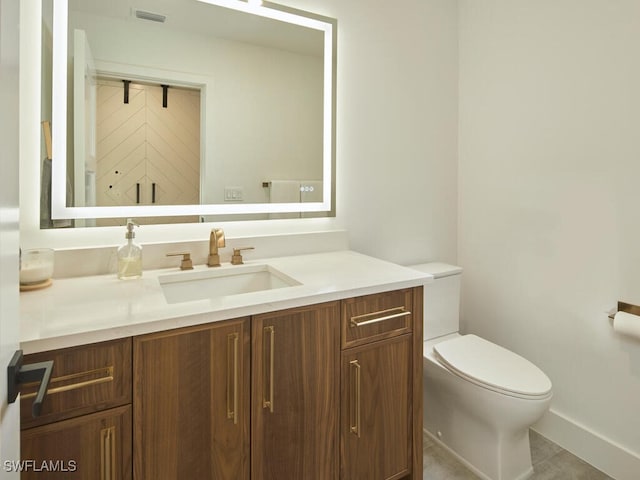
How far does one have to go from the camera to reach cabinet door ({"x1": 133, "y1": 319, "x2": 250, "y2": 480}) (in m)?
0.90

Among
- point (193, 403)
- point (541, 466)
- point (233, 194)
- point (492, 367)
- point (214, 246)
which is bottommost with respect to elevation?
point (541, 466)

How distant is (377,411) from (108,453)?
0.80m

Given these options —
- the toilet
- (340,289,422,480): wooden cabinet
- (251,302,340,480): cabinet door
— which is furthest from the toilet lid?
(251,302,340,480): cabinet door

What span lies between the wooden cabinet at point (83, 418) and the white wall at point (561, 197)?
1.83 m

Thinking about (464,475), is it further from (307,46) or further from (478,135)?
(307,46)

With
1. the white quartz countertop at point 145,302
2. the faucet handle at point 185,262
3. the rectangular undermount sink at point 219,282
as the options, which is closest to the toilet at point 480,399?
the white quartz countertop at point 145,302

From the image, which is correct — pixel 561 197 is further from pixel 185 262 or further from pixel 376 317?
pixel 185 262

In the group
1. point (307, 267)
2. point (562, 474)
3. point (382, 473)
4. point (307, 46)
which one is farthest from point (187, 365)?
point (562, 474)

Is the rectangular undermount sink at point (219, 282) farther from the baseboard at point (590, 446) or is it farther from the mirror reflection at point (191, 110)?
the baseboard at point (590, 446)

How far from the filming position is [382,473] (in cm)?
130

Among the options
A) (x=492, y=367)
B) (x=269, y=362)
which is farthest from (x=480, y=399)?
(x=269, y=362)

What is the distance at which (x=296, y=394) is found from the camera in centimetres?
111

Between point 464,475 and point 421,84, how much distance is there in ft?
6.33

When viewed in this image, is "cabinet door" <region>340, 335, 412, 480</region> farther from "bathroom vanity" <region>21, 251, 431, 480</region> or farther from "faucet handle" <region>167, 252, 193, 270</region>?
"faucet handle" <region>167, 252, 193, 270</region>
